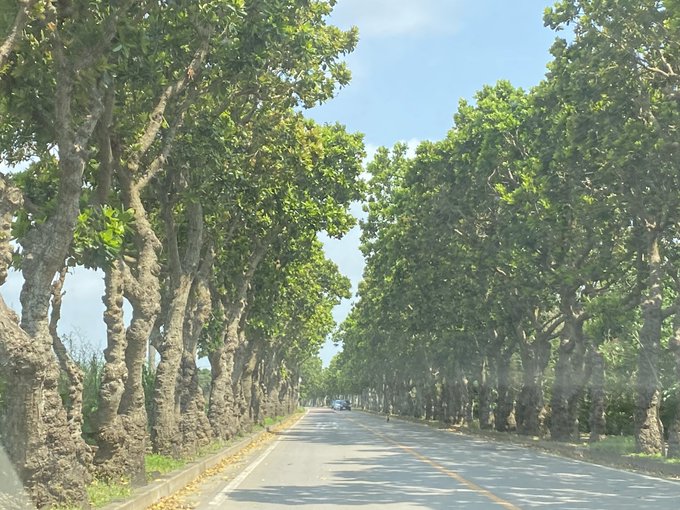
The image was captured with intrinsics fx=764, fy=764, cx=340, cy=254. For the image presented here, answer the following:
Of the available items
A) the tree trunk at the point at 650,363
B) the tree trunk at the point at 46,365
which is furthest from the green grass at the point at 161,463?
the tree trunk at the point at 650,363

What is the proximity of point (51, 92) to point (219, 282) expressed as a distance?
53.2 feet

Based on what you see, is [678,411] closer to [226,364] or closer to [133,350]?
[226,364]

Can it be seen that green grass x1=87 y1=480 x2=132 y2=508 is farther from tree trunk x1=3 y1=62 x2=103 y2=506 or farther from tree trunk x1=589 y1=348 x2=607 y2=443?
tree trunk x1=589 y1=348 x2=607 y2=443

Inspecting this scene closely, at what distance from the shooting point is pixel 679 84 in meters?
17.9

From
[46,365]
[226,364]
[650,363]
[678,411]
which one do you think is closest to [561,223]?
[650,363]

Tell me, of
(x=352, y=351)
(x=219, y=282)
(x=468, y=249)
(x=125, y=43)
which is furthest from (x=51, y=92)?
(x=352, y=351)

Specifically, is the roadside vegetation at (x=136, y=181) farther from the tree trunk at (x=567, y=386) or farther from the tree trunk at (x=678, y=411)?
the tree trunk at (x=567, y=386)

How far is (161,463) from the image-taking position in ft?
50.2

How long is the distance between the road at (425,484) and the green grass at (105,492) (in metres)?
1.07

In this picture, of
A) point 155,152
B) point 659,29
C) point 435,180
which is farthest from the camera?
point 435,180

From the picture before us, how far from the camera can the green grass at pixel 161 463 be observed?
46.9 ft

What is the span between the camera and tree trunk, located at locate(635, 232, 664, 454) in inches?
845

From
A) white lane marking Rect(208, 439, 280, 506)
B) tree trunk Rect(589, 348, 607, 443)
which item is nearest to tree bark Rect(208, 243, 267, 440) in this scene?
white lane marking Rect(208, 439, 280, 506)

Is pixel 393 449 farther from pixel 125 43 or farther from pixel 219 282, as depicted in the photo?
pixel 125 43
